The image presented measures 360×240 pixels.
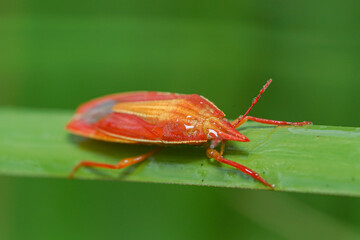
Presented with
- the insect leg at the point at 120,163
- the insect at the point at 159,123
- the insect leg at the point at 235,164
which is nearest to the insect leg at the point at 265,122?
the insect at the point at 159,123

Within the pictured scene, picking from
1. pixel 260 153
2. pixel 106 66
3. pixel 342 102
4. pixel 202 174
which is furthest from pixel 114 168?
pixel 342 102

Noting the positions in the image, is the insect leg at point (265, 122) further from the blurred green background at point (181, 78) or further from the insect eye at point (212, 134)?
the blurred green background at point (181, 78)

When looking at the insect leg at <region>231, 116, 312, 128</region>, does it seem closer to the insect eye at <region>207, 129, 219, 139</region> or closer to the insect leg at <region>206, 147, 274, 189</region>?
the insect eye at <region>207, 129, 219, 139</region>

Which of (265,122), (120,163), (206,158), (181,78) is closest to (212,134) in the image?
(206,158)

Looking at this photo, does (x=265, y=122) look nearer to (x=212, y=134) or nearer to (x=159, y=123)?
(x=212, y=134)

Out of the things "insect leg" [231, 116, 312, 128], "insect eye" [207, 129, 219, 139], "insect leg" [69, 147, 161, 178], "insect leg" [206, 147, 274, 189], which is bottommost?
"insect leg" [69, 147, 161, 178]

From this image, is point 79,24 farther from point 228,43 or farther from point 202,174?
point 202,174

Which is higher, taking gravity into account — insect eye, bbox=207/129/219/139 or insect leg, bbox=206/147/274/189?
insect eye, bbox=207/129/219/139

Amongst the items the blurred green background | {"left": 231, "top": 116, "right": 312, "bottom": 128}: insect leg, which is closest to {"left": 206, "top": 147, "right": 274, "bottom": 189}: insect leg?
{"left": 231, "top": 116, "right": 312, "bottom": 128}: insect leg
